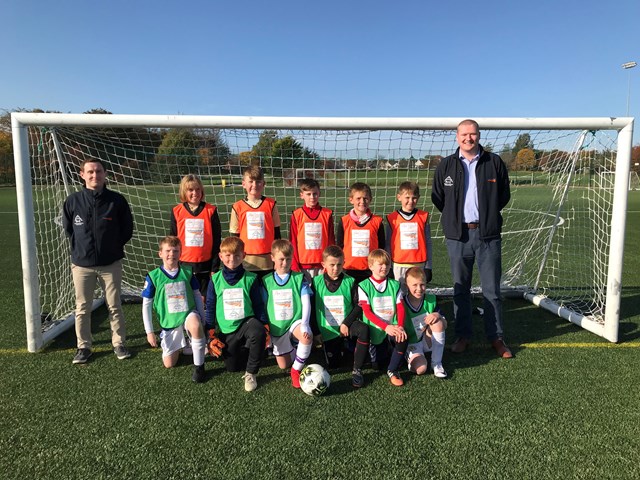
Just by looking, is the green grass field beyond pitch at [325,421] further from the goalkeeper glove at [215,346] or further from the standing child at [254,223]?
the standing child at [254,223]

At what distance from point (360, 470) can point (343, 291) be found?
1.36 m

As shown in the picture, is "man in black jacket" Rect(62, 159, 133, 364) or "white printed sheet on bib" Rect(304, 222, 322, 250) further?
"white printed sheet on bib" Rect(304, 222, 322, 250)

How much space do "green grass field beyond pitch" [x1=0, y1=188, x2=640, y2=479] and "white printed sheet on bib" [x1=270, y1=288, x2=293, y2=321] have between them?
0.47m

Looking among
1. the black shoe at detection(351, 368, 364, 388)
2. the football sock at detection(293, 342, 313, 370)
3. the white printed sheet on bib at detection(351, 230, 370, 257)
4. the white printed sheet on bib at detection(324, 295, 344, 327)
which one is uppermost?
the white printed sheet on bib at detection(351, 230, 370, 257)

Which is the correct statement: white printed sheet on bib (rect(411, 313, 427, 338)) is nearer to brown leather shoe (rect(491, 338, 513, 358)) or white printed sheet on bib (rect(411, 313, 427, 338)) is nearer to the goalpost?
brown leather shoe (rect(491, 338, 513, 358))

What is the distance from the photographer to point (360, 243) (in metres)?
3.67

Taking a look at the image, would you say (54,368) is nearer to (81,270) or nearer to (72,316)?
(81,270)

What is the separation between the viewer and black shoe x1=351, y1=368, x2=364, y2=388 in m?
2.96

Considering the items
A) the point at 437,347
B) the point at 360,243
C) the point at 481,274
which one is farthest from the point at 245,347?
the point at 481,274

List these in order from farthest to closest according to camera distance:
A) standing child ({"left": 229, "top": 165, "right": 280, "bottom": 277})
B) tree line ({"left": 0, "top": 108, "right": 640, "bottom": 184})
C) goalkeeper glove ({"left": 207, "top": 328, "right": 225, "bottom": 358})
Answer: tree line ({"left": 0, "top": 108, "right": 640, "bottom": 184})
standing child ({"left": 229, "top": 165, "right": 280, "bottom": 277})
goalkeeper glove ({"left": 207, "top": 328, "right": 225, "bottom": 358})

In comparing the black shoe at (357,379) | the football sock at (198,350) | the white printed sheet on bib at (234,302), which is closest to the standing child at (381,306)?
the black shoe at (357,379)

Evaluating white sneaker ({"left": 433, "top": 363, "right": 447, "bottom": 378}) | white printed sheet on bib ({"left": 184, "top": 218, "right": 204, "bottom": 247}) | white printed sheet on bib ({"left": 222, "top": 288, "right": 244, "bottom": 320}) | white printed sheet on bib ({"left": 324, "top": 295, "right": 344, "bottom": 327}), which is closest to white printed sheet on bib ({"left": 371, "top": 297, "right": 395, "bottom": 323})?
white printed sheet on bib ({"left": 324, "top": 295, "right": 344, "bottom": 327})

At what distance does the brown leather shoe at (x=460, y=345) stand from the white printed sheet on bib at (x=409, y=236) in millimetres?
899

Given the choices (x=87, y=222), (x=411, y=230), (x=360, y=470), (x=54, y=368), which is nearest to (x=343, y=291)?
(x=411, y=230)
